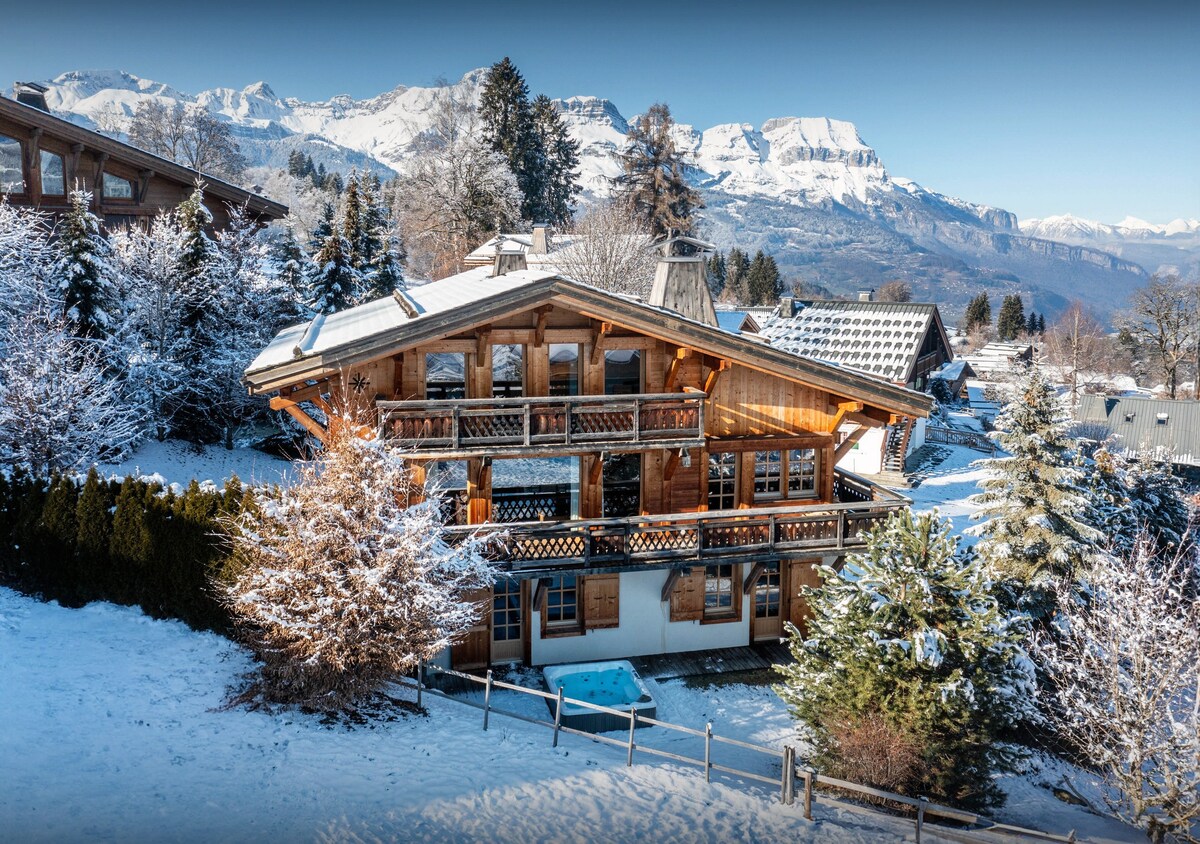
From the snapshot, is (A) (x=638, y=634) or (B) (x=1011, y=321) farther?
(B) (x=1011, y=321)

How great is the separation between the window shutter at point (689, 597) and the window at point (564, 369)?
17.7ft

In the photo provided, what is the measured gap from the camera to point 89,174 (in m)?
34.8

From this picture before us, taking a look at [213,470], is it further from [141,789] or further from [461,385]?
[141,789]

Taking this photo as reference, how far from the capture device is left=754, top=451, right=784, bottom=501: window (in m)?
20.8

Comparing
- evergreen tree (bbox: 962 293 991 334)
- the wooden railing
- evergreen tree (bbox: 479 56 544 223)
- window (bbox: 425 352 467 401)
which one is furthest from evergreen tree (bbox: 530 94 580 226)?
evergreen tree (bbox: 962 293 991 334)

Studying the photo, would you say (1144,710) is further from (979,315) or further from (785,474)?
(979,315)

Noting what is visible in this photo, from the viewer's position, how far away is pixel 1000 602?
2069cm

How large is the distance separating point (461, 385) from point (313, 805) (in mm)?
9380

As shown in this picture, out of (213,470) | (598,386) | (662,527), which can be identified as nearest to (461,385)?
(598,386)

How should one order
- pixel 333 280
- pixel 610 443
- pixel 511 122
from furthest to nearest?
1. pixel 511 122
2. pixel 333 280
3. pixel 610 443

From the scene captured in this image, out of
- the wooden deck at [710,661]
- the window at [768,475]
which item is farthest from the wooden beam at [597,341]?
the wooden deck at [710,661]

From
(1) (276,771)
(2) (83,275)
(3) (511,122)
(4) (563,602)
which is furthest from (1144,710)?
(3) (511,122)

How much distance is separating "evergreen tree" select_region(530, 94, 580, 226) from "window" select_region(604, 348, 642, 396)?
146 feet

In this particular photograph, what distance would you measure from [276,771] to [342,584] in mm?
2998
